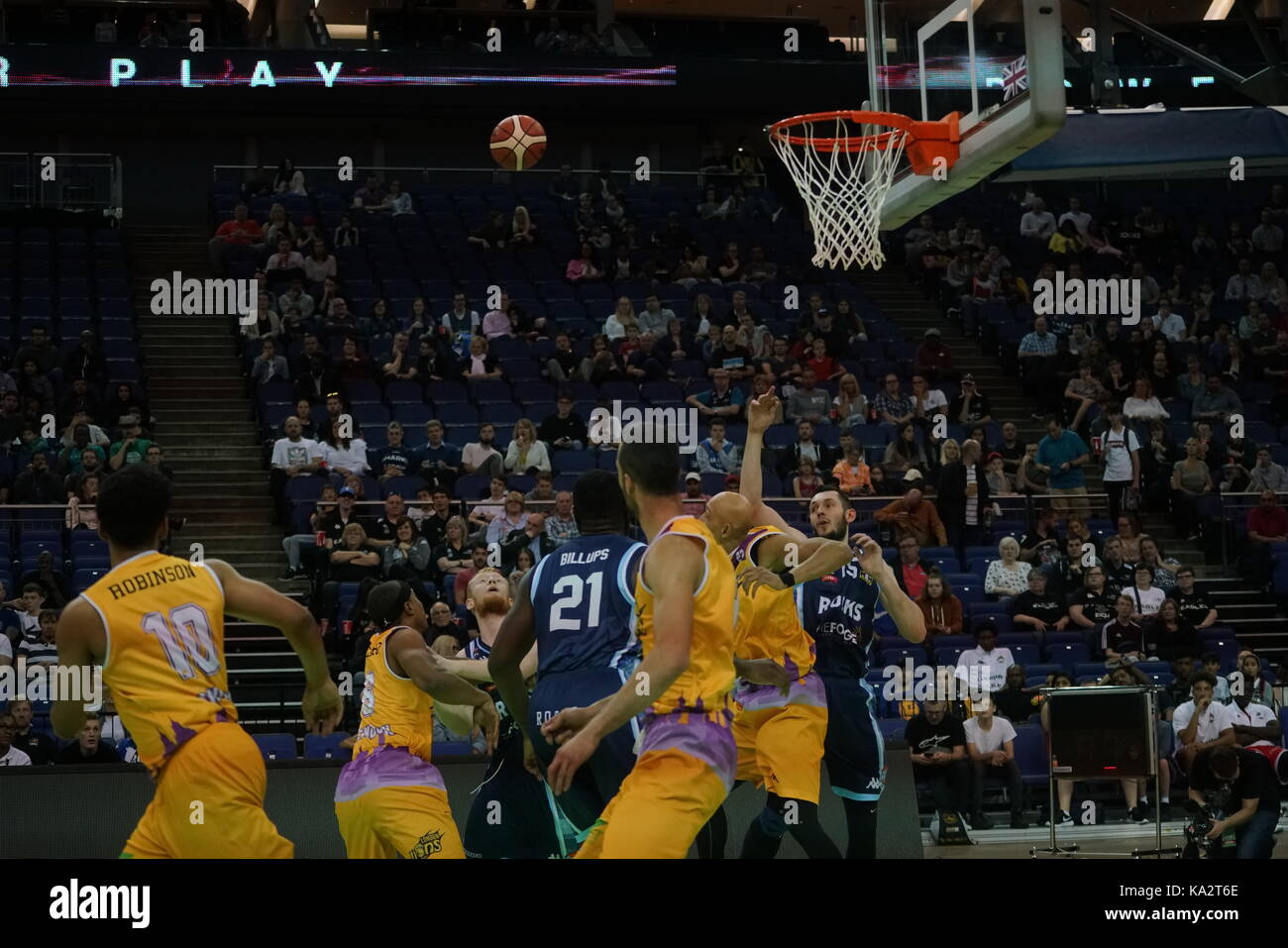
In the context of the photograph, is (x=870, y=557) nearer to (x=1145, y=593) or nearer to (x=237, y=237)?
(x=1145, y=593)

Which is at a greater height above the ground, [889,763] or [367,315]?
[367,315]

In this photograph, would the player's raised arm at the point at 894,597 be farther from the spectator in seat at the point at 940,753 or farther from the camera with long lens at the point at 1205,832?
the spectator in seat at the point at 940,753

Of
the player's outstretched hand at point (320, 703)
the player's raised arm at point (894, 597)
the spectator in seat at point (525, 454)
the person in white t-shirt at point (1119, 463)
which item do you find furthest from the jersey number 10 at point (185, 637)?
the person in white t-shirt at point (1119, 463)

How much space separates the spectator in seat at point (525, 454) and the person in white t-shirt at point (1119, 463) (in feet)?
18.1

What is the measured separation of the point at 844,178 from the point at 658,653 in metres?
7.73

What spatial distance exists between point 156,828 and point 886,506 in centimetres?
Answer: 1039

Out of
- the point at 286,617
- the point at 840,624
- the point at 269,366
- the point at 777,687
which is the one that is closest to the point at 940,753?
the point at 840,624

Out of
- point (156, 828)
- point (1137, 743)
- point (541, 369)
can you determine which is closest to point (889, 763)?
point (1137, 743)

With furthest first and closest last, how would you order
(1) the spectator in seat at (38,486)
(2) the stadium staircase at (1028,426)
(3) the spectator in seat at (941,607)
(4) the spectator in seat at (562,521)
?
(2) the stadium staircase at (1028,426), (1) the spectator in seat at (38,486), (4) the spectator in seat at (562,521), (3) the spectator in seat at (941,607)

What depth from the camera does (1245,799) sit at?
30.0 feet

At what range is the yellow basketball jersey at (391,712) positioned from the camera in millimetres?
6410

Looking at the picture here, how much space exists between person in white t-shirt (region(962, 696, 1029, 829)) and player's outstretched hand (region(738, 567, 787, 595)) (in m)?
5.08

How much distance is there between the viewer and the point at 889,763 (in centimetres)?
968
